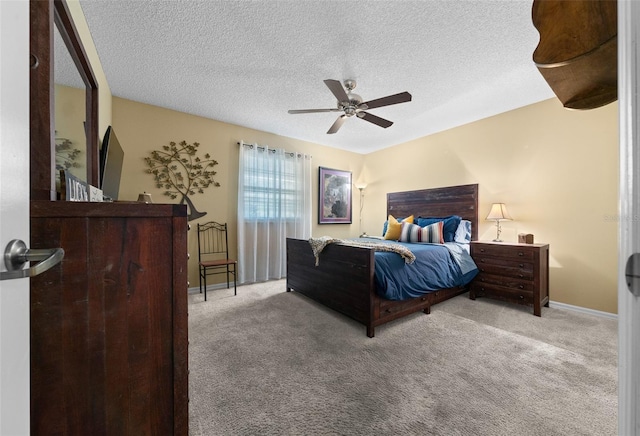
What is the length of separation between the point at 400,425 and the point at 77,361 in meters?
1.45

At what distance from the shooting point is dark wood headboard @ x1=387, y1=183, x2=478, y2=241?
12.1 ft

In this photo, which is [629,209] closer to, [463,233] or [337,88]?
[337,88]

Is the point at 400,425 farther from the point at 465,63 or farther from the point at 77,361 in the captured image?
the point at 465,63

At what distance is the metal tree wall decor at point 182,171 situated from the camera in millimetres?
3309

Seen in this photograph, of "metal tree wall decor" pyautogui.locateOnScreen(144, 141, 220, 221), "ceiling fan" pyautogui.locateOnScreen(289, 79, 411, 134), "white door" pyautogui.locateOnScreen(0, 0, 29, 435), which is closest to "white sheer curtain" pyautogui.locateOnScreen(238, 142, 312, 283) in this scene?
"metal tree wall decor" pyautogui.locateOnScreen(144, 141, 220, 221)

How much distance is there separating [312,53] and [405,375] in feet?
9.08

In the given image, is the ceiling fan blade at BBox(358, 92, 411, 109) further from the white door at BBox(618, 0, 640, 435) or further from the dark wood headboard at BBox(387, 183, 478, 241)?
the dark wood headboard at BBox(387, 183, 478, 241)

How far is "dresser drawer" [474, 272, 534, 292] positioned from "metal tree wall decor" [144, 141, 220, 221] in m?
3.87

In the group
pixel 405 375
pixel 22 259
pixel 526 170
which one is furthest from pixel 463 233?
pixel 22 259

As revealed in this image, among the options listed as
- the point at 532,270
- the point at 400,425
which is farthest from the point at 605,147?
the point at 400,425

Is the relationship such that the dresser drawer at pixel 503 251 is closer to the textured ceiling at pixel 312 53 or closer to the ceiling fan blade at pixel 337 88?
the textured ceiling at pixel 312 53

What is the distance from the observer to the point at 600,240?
2.67 meters

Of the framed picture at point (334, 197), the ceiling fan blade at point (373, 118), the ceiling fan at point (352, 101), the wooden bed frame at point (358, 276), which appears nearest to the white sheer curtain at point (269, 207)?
the framed picture at point (334, 197)

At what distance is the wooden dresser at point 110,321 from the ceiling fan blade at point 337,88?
1841mm
